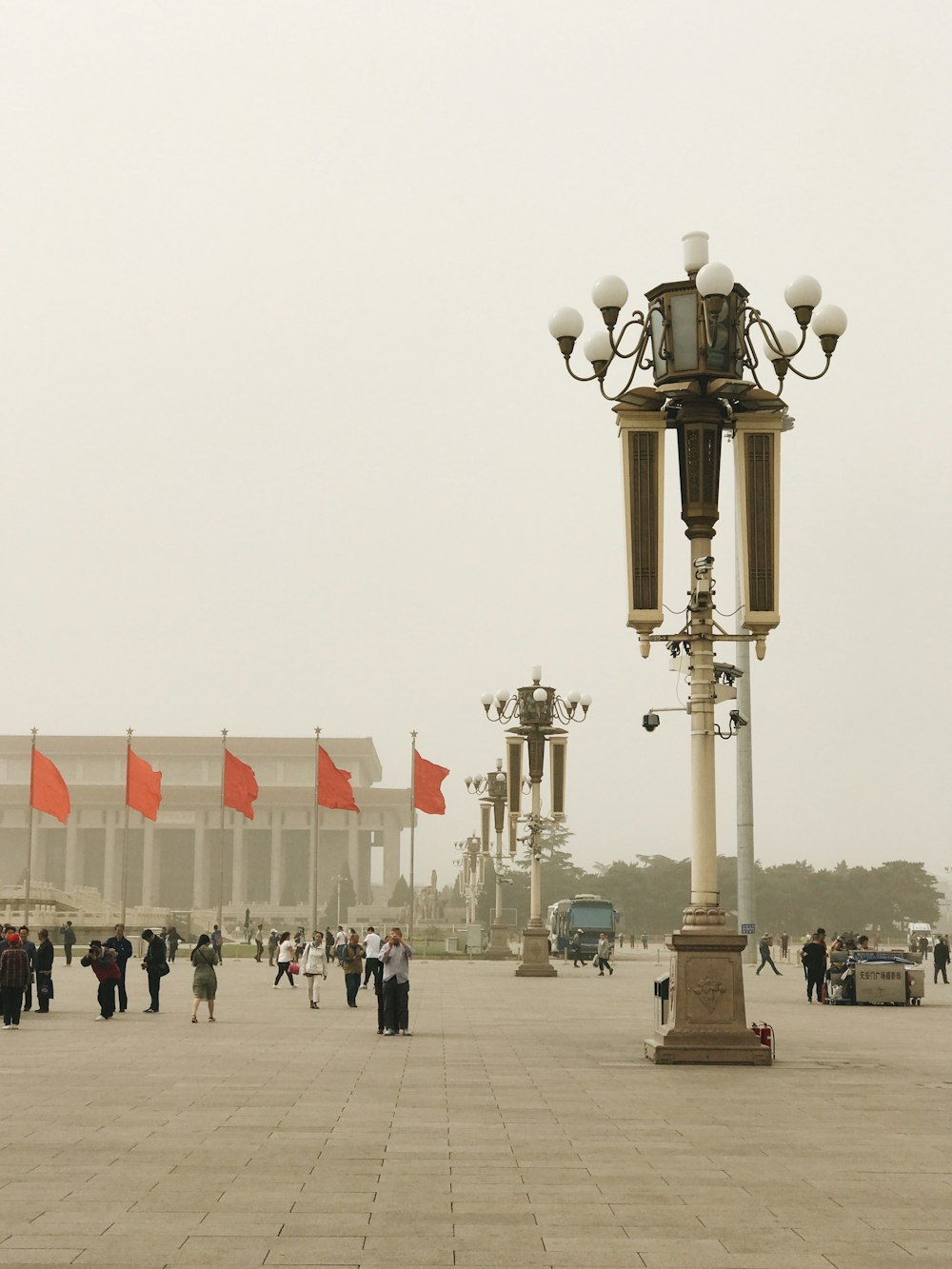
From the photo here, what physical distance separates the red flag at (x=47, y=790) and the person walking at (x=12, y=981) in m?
24.7

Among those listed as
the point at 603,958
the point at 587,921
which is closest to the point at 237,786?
the point at 603,958

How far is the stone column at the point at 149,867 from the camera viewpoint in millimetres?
126625

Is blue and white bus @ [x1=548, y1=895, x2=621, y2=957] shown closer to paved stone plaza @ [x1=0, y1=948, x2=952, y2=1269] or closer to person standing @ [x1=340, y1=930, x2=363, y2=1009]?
person standing @ [x1=340, y1=930, x2=363, y2=1009]

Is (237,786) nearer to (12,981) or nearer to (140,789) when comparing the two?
(140,789)

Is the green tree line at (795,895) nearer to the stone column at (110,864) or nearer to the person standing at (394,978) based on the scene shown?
the stone column at (110,864)

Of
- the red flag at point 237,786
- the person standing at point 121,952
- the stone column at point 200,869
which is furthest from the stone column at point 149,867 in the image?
the person standing at point 121,952

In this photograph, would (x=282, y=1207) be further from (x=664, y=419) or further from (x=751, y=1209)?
(x=664, y=419)

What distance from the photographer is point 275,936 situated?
4575 cm

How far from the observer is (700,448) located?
722 inches

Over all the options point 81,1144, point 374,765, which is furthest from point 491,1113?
point 374,765

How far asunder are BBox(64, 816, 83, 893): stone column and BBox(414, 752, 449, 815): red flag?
78312mm

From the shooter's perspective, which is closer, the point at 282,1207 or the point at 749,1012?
the point at 282,1207

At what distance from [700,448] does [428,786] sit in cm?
3556

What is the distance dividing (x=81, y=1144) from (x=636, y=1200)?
167 inches
